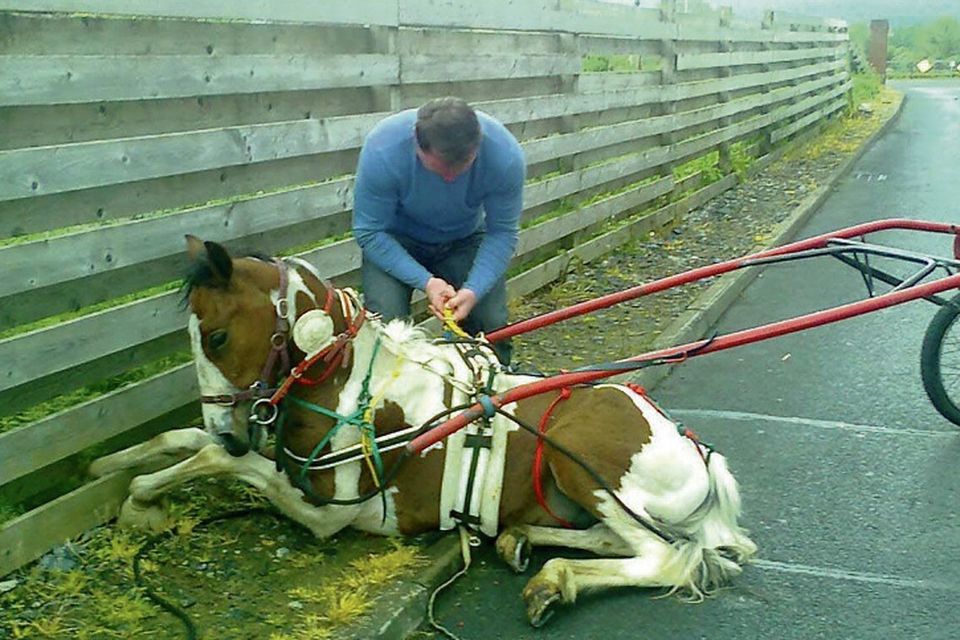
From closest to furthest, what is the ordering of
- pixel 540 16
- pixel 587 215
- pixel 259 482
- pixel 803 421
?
pixel 259 482 → pixel 803 421 → pixel 540 16 → pixel 587 215

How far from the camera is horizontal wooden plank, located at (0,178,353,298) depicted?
11.8 ft

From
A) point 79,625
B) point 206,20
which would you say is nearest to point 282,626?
point 79,625

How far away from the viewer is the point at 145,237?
4.05 metres

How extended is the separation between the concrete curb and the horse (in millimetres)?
170

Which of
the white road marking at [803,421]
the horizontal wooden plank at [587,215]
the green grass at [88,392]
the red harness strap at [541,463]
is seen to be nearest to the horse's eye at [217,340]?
the green grass at [88,392]

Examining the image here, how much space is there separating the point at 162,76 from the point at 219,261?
103 centimetres

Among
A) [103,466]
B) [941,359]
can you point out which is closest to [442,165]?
[103,466]

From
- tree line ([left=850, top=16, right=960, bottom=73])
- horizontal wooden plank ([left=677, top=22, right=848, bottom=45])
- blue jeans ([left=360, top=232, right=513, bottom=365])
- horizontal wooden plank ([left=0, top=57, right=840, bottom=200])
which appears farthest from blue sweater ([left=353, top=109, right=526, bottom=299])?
tree line ([left=850, top=16, right=960, bottom=73])

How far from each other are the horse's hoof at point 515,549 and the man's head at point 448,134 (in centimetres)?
146

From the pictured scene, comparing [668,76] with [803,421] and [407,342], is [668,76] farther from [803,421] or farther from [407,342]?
[407,342]

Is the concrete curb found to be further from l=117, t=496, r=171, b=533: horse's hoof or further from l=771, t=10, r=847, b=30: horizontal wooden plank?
l=771, t=10, r=847, b=30: horizontal wooden plank

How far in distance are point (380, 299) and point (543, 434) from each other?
1.22 meters

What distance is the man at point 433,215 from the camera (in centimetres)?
434

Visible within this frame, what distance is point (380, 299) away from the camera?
15.5ft
